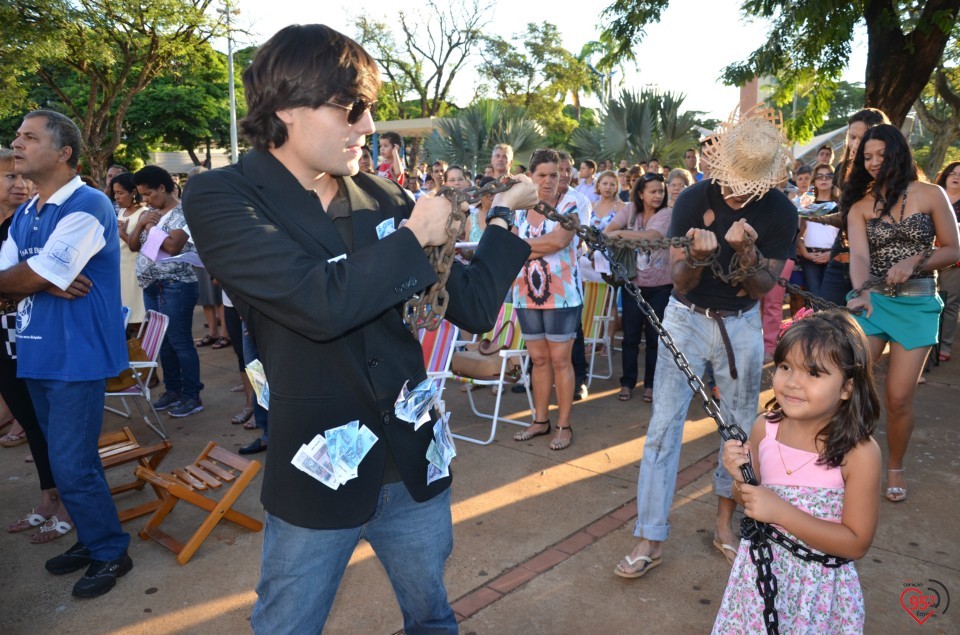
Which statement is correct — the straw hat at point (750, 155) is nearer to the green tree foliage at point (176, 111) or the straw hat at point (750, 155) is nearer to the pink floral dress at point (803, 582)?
the pink floral dress at point (803, 582)

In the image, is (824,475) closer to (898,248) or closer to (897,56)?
(898,248)

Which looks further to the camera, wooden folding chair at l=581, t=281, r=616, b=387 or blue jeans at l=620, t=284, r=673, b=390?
wooden folding chair at l=581, t=281, r=616, b=387

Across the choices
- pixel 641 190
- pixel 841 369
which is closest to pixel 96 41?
pixel 641 190

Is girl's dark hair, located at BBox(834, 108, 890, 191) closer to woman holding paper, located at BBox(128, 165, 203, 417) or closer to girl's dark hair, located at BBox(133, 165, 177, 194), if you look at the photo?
woman holding paper, located at BBox(128, 165, 203, 417)

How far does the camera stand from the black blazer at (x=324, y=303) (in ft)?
5.15

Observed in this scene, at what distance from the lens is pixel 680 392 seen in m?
3.44

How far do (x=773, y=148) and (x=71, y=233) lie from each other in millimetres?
3232

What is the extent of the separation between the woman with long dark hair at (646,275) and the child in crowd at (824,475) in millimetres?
4146

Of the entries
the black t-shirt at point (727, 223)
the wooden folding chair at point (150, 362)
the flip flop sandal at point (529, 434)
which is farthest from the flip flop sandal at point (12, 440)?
the black t-shirt at point (727, 223)

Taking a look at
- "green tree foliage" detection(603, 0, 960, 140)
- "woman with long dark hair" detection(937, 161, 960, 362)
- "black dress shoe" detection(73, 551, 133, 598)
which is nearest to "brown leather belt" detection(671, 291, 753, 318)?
"black dress shoe" detection(73, 551, 133, 598)

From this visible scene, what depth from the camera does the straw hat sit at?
124 inches

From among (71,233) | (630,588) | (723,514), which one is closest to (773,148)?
(723,514)

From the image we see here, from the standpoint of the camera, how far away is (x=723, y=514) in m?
3.72

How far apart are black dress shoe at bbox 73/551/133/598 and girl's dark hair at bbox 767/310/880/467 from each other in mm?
3269
